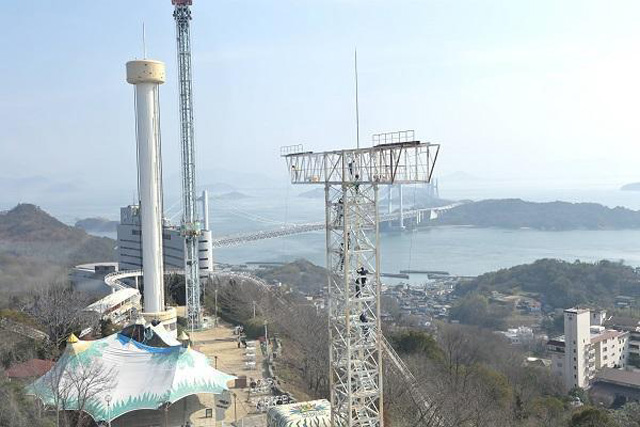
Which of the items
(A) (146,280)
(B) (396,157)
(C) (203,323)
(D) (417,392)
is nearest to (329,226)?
(B) (396,157)

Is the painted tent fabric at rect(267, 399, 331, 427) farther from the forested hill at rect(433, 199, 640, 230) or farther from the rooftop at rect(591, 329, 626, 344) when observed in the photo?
the forested hill at rect(433, 199, 640, 230)

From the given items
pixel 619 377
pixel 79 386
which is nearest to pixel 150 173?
pixel 79 386

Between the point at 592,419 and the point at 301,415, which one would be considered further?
the point at 592,419

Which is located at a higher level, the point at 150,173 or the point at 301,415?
the point at 150,173

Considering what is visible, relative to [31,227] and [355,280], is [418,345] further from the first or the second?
[31,227]

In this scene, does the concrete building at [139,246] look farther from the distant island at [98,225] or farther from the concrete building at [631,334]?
the distant island at [98,225]

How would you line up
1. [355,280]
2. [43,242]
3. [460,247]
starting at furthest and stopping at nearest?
1. [460,247]
2. [43,242]
3. [355,280]

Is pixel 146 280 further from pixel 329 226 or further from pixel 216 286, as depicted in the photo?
pixel 329 226
